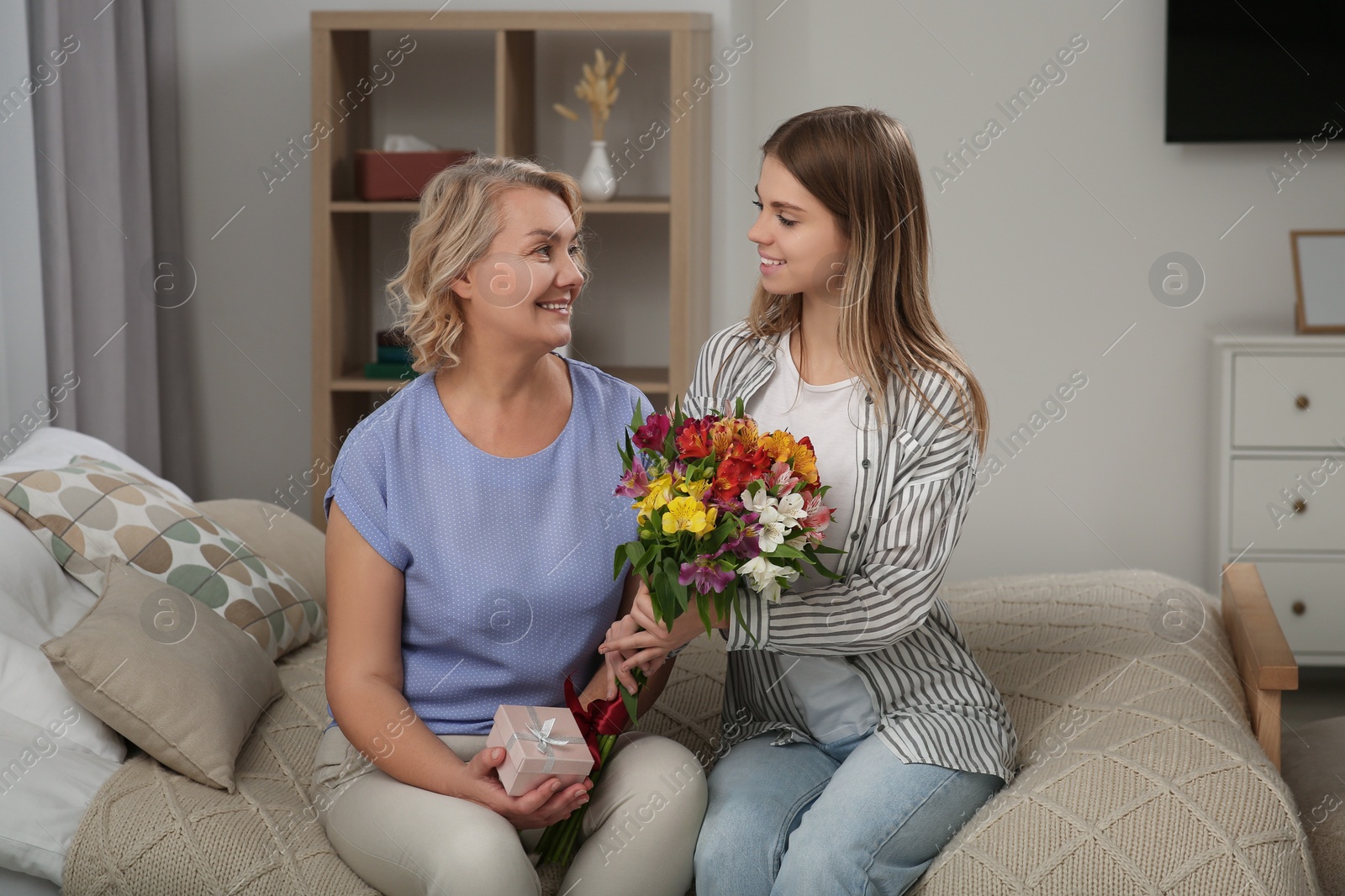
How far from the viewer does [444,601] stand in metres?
1.52

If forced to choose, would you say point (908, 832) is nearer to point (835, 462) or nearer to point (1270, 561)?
point (835, 462)

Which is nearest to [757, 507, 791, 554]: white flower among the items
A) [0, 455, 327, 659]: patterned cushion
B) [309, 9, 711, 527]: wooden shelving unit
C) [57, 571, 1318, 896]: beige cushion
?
[57, 571, 1318, 896]: beige cushion

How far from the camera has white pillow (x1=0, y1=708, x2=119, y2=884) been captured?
1.41m

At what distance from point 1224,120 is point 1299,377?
85cm

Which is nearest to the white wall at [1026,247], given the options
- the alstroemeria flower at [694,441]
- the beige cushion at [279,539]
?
the beige cushion at [279,539]

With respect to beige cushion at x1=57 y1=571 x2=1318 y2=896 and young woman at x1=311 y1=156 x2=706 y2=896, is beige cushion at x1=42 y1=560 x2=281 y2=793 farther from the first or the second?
young woman at x1=311 y1=156 x2=706 y2=896

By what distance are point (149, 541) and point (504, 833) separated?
930 millimetres

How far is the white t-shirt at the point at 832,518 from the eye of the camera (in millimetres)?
1536

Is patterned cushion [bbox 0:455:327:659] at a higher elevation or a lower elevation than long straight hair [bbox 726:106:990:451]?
lower

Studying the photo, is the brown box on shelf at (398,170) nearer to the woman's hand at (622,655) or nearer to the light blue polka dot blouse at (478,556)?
the light blue polka dot blouse at (478,556)

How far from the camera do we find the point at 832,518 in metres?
1.53

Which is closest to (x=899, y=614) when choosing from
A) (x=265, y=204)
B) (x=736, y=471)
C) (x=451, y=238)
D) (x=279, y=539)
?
(x=736, y=471)

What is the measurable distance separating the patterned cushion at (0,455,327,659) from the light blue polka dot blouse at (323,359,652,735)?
0.50 m

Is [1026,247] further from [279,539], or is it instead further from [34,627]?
[34,627]
